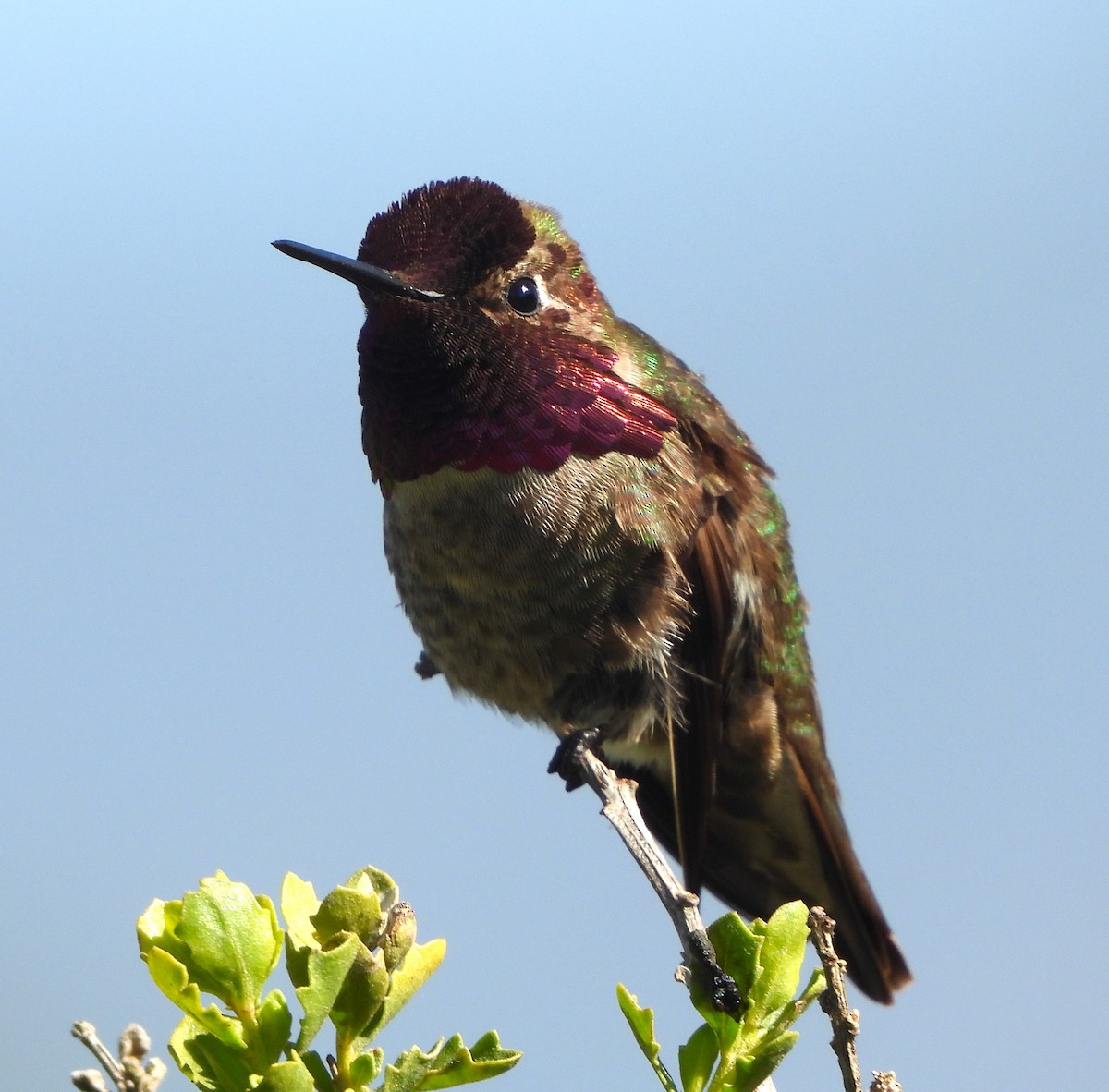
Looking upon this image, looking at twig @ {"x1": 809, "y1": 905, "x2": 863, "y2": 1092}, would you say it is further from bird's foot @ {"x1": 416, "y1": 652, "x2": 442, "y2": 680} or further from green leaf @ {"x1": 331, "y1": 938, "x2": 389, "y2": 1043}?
bird's foot @ {"x1": 416, "y1": 652, "x2": 442, "y2": 680}

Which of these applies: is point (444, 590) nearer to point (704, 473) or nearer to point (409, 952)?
point (704, 473)

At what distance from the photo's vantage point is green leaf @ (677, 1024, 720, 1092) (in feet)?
5.00

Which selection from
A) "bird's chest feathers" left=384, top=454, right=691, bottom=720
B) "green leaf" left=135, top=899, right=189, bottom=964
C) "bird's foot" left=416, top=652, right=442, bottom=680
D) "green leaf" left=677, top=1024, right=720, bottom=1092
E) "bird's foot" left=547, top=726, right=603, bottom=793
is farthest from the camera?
"bird's foot" left=416, top=652, right=442, bottom=680

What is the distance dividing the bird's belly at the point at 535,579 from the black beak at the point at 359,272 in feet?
1.87

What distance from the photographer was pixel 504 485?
4230mm

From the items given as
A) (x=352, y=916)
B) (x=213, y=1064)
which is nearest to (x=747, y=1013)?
A: (x=352, y=916)

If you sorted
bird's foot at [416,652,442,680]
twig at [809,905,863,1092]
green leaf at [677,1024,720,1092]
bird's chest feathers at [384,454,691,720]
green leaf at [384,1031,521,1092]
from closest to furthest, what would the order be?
green leaf at [384,1031,521,1092]
green leaf at [677,1024,720,1092]
twig at [809,905,863,1092]
bird's chest feathers at [384,454,691,720]
bird's foot at [416,652,442,680]

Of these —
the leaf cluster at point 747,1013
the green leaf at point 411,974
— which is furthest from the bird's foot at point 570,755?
the green leaf at point 411,974

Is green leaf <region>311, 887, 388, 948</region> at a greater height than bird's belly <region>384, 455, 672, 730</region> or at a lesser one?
lesser

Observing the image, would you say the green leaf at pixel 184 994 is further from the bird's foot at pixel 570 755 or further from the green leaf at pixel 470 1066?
the bird's foot at pixel 570 755

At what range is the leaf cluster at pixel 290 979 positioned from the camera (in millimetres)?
1353

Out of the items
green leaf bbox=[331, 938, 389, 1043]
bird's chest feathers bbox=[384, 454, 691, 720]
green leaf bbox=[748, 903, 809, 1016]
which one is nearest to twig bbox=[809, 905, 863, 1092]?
green leaf bbox=[748, 903, 809, 1016]

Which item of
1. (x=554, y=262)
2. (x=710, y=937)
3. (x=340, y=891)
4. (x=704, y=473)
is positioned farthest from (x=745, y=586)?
(x=340, y=891)

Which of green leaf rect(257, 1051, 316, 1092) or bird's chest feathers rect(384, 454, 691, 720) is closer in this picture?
green leaf rect(257, 1051, 316, 1092)
